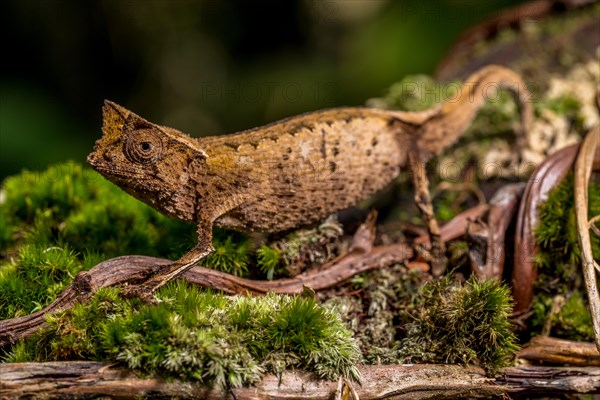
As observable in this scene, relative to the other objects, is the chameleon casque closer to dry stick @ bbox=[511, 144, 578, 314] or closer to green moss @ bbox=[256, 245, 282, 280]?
green moss @ bbox=[256, 245, 282, 280]

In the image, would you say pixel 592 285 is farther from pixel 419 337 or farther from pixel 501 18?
pixel 501 18

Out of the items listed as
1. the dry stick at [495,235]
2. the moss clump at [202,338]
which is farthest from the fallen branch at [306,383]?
the dry stick at [495,235]

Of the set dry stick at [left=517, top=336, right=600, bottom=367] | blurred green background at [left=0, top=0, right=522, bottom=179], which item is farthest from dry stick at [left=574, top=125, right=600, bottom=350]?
blurred green background at [left=0, top=0, right=522, bottom=179]

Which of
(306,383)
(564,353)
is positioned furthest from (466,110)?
(306,383)

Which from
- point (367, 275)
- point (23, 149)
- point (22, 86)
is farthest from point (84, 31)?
point (367, 275)

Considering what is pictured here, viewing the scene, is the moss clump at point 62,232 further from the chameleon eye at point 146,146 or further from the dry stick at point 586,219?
the dry stick at point 586,219

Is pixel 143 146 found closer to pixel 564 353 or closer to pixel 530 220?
pixel 530 220

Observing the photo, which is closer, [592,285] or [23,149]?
[592,285]
